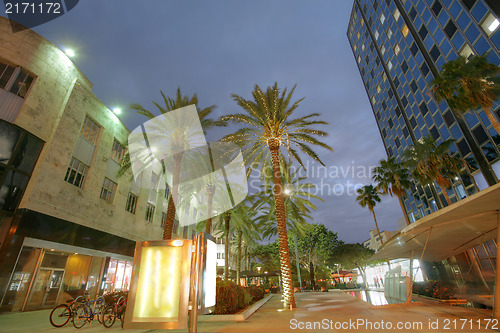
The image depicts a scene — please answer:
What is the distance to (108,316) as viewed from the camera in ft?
29.4

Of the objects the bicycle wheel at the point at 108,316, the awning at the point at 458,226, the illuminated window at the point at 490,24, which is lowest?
the bicycle wheel at the point at 108,316

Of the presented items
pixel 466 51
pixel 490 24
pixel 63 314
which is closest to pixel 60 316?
pixel 63 314

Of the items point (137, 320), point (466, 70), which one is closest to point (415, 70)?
point (466, 70)

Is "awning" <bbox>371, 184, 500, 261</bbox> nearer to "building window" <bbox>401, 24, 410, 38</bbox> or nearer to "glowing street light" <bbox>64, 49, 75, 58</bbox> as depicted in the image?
"glowing street light" <bbox>64, 49, 75, 58</bbox>

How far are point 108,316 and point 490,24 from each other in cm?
3378

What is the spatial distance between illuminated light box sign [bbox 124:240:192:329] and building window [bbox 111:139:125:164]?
19370mm

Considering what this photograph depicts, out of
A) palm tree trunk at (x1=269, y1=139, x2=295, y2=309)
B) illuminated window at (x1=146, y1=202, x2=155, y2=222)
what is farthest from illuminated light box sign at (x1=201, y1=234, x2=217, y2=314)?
illuminated window at (x1=146, y1=202, x2=155, y2=222)

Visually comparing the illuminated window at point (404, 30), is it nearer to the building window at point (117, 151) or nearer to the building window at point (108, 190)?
the building window at point (117, 151)

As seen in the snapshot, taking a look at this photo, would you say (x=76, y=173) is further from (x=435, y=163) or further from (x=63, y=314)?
(x=435, y=163)

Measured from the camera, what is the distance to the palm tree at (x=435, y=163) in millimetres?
23469

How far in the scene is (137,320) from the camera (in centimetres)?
561

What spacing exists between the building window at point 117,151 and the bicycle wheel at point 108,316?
16.3 meters

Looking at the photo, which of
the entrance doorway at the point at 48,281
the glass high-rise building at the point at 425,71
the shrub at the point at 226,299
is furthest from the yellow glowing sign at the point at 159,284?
the glass high-rise building at the point at 425,71

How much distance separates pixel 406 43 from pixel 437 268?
99.1ft
